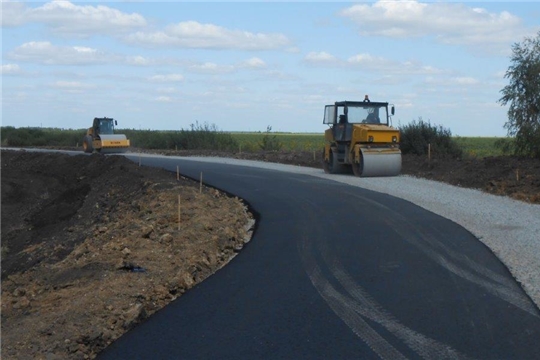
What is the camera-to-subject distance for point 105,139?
156 ft

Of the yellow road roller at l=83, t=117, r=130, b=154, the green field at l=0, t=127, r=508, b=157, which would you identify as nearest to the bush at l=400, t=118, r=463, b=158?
the green field at l=0, t=127, r=508, b=157

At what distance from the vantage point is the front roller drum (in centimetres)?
2705

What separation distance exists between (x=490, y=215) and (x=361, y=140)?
10.7m

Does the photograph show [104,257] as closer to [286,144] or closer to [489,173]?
[489,173]

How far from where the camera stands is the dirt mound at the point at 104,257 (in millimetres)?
8500

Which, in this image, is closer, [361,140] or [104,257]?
[104,257]

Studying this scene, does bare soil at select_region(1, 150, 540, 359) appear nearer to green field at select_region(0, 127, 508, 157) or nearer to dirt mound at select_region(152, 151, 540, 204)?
dirt mound at select_region(152, 151, 540, 204)

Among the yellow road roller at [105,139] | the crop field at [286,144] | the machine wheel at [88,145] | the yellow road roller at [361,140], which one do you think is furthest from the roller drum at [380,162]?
the machine wheel at [88,145]

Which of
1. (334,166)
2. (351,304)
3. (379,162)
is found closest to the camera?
(351,304)

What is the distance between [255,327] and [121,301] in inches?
78.6

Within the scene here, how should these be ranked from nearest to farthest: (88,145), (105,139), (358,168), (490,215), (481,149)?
(490,215) < (358,168) < (105,139) < (88,145) < (481,149)

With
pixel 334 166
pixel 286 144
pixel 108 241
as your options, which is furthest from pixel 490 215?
pixel 286 144

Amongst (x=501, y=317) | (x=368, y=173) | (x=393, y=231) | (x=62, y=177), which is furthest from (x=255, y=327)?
(x=62, y=177)

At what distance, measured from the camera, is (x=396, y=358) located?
712cm
